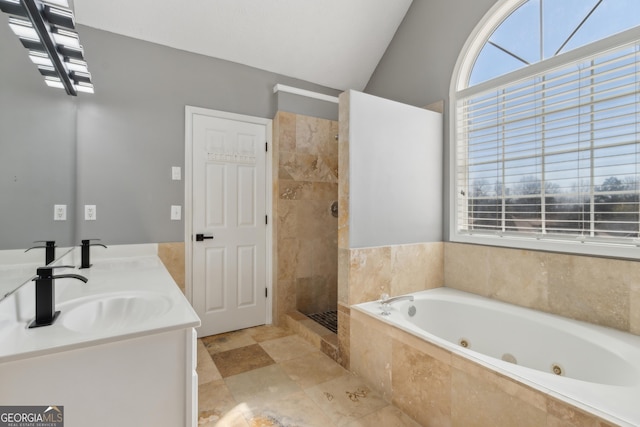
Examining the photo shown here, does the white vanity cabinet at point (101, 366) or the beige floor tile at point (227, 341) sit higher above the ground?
the white vanity cabinet at point (101, 366)

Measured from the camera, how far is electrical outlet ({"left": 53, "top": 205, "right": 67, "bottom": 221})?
1740 mm

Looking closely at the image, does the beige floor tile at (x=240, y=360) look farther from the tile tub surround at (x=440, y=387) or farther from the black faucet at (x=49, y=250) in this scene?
the black faucet at (x=49, y=250)

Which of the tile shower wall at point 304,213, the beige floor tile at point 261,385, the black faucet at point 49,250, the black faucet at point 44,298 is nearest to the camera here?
the black faucet at point 44,298

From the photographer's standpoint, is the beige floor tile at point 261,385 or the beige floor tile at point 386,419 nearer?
the beige floor tile at point 386,419

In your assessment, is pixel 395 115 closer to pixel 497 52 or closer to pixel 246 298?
pixel 497 52

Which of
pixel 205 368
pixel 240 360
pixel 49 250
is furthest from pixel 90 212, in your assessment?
pixel 240 360

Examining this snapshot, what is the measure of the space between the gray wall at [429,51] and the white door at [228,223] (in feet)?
4.72

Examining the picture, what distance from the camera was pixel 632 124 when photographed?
1732 millimetres

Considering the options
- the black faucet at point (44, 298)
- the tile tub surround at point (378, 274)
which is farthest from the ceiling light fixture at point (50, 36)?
the tile tub surround at point (378, 274)

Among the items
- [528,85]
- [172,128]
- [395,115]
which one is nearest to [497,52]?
[528,85]

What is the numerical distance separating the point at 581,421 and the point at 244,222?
2618mm

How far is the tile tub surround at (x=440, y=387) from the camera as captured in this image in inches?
47.1

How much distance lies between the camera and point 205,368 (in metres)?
2.28

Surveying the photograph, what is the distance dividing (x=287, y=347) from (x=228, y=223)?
4.01 ft
